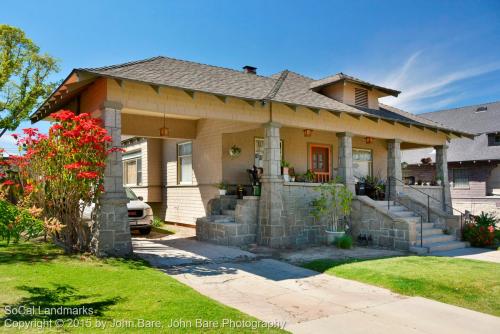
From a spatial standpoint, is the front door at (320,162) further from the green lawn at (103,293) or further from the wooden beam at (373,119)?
the green lawn at (103,293)

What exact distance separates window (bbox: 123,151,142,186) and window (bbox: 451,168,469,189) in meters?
21.0

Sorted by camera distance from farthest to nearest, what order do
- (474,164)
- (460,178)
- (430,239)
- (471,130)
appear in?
(471,130) < (460,178) < (474,164) < (430,239)

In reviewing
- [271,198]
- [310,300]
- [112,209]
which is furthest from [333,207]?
[112,209]

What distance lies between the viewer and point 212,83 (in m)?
11.6

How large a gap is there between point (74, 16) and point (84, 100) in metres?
4.17

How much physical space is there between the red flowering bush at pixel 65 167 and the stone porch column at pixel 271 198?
5.02 meters

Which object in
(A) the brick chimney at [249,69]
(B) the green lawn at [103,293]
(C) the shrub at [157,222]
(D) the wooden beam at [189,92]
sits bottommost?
(C) the shrub at [157,222]

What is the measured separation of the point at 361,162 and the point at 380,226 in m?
6.02

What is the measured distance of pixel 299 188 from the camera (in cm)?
1268

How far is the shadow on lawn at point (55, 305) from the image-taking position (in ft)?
15.6

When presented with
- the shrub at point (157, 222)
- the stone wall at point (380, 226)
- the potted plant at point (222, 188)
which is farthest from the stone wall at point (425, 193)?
the shrub at point (157, 222)

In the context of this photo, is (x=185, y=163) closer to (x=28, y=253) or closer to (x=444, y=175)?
(x=28, y=253)

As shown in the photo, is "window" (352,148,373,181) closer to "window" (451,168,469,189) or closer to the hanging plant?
the hanging plant

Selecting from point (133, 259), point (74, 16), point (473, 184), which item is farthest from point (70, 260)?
point (473, 184)
